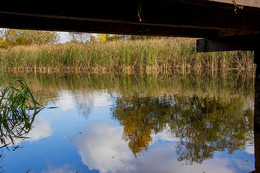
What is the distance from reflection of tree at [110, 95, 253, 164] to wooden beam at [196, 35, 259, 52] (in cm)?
88

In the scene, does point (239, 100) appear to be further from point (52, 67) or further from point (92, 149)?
point (52, 67)

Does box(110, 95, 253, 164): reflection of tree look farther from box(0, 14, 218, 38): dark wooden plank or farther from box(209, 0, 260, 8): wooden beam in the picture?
A: box(209, 0, 260, 8): wooden beam

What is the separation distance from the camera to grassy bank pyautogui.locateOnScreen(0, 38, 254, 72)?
11.4 meters

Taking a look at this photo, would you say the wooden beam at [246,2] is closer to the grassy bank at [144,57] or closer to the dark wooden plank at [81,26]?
the dark wooden plank at [81,26]

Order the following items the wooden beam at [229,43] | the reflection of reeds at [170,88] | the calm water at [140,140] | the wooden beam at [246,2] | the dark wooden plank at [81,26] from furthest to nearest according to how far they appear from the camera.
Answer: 1. the reflection of reeds at [170,88]
2. the wooden beam at [229,43]
3. the dark wooden plank at [81,26]
4. the calm water at [140,140]
5. the wooden beam at [246,2]

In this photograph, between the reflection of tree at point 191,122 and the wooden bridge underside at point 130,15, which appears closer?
the wooden bridge underside at point 130,15

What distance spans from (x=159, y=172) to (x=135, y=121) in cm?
141

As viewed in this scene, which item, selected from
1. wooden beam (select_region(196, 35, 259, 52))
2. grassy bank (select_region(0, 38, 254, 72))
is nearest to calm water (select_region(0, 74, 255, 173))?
wooden beam (select_region(196, 35, 259, 52))

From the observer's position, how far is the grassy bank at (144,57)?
1144cm

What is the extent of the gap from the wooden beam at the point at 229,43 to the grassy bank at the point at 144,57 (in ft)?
24.6

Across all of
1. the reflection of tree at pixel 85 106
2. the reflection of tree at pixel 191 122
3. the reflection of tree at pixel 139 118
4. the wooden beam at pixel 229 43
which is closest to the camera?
the reflection of tree at pixel 191 122

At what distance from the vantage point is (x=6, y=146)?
2484 mm

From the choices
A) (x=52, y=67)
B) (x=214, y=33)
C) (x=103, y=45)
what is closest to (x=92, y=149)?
(x=214, y=33)

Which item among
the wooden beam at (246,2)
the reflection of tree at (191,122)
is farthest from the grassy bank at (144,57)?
the wooden beam at (246,2)
